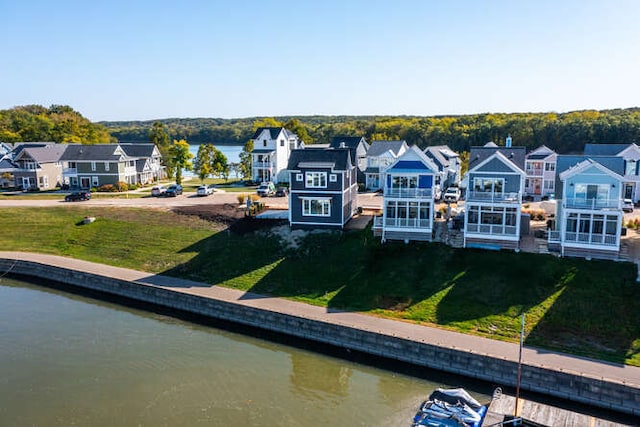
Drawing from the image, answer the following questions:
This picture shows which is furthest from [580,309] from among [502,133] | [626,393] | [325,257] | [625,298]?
[502,133]

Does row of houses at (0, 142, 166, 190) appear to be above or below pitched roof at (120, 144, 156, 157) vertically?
below

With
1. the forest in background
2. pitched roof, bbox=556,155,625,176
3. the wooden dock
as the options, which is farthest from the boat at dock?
the forest in background

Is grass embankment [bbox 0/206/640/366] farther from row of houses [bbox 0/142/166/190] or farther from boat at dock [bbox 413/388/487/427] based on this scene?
row of houses [bbox 0/142/166/190]

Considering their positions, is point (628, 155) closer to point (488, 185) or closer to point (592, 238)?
point (592, 238)

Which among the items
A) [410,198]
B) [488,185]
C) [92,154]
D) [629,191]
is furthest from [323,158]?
[92,154]

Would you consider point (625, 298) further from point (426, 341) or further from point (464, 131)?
point (464, 131)

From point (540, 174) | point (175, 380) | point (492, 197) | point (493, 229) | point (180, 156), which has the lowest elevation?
point (175, 380)
